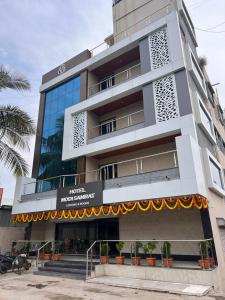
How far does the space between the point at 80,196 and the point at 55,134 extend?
24.0 feet

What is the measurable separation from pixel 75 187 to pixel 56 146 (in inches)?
229

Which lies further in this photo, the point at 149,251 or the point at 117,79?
the point at 117,79

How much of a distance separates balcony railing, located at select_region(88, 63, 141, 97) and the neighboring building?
94 millimetres

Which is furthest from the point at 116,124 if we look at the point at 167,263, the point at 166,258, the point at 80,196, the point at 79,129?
the point at 167,263

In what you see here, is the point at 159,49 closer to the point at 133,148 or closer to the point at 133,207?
the point at 133,148

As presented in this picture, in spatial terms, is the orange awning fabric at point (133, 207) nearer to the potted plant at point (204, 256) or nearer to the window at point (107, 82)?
the potted plant at point (204, 256)

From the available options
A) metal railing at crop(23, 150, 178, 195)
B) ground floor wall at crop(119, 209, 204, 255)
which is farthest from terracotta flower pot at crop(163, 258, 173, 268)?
metal railing at crop(23, 150, 178, 195)

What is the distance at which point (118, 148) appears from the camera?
14.2 metres

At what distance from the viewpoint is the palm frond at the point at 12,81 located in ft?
45.3

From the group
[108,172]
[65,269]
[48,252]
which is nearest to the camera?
[65,269]

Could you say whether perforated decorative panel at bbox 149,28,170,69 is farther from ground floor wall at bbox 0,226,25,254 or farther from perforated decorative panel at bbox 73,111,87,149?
ground floor wall at bbox 0,226,25,254

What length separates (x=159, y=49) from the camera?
46.1ft

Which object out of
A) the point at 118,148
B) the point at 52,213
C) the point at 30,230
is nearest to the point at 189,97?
the point at 118,148

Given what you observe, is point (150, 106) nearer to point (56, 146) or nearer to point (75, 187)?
point (75, 187)
